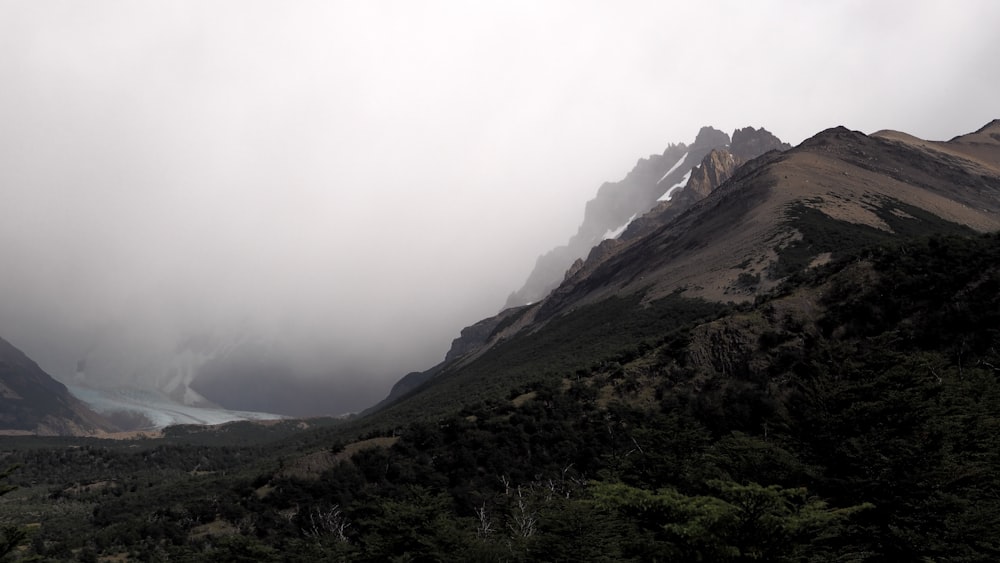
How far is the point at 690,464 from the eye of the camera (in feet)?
86.8

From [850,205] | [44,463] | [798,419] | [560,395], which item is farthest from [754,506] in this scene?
[44,463]

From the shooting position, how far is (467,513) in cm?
5009

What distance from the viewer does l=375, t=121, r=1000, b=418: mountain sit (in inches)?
3479

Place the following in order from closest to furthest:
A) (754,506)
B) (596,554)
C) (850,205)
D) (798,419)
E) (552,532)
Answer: (754,506) < (596,554) < (552,532) < (798,419) < (850,205)

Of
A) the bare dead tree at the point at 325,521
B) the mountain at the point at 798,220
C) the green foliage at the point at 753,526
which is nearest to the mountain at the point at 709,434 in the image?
the green foliage at the point at 753,526

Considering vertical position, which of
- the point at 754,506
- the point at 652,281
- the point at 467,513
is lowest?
the point at 467,513

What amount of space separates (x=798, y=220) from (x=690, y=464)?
278ft

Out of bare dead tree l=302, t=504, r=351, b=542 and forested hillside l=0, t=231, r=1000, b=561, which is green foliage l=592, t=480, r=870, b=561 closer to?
forested hillside l=0, t=231, r=1000, b=561

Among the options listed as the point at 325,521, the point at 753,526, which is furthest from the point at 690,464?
the point at 325,521

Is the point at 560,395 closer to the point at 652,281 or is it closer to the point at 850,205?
the point at 652,281

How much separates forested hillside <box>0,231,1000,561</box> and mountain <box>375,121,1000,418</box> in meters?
12.0

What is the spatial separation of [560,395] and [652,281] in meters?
56.3

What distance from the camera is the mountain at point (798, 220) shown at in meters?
88.4

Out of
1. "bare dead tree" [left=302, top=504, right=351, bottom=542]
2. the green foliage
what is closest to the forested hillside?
the green foliage
